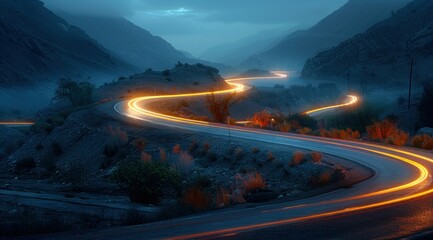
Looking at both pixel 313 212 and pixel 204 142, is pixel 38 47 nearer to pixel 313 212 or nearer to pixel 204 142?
pixel 204 142

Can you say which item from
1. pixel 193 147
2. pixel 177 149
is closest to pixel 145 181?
pixel 177 149

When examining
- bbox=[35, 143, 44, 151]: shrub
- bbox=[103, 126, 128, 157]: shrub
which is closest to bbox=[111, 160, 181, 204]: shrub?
bbox=[103, 126, 128, 157]: shrub

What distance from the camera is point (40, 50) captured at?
12212cm

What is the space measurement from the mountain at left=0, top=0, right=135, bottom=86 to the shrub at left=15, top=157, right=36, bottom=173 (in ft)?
219

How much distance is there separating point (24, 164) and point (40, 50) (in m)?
89.1

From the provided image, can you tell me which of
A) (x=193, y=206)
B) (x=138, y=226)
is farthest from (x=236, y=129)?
(x=138, y=226)

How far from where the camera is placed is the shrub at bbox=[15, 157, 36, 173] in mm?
37250

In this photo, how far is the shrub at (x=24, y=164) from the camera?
37.2m

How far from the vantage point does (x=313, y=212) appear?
1256cm

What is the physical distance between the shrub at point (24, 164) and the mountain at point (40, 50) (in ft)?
219

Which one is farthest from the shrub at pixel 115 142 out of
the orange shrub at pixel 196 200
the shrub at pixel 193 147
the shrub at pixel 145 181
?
the orange shrub at pixel 196 200

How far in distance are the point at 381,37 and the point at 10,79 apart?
67494 mm

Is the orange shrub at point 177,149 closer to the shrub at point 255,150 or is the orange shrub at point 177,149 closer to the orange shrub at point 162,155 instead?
the orange shrub at point 162,155

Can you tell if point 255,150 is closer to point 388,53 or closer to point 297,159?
point 297,159
